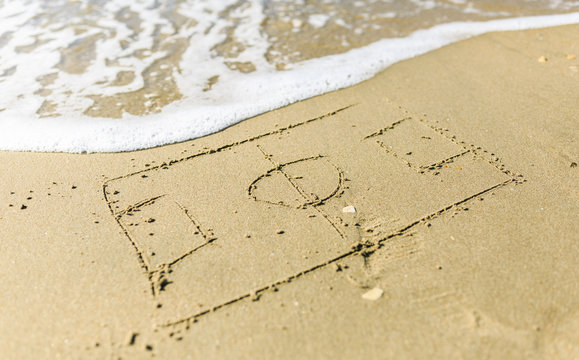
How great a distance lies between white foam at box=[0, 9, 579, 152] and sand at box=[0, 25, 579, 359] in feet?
0.48

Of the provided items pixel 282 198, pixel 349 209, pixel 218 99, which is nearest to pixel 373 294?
pixel 349 209

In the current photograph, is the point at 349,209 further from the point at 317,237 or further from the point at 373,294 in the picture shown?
the point at 373,294

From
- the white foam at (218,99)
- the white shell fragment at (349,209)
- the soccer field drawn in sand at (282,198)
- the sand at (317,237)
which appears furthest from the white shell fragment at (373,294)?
the white foam at (218,99)

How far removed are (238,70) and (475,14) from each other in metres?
2.74

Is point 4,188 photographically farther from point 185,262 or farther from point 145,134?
point 185,262

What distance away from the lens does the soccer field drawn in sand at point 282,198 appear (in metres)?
2.16

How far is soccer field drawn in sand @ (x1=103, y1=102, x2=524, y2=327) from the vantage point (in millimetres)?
2156

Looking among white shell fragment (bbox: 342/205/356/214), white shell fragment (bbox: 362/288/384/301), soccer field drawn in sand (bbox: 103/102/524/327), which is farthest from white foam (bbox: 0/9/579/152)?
white shell fragment (bbox: 362/288/384/301)

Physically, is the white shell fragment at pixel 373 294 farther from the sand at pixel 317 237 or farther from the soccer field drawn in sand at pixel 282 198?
the soccer field drawn in sand at pixel 282 198

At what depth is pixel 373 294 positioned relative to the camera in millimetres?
2051

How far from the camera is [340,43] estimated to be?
14.6 ft

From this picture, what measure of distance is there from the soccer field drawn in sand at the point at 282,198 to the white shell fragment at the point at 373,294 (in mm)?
229

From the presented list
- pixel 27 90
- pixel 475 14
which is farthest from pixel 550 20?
pixel 27 90

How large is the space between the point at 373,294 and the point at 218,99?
212cm
